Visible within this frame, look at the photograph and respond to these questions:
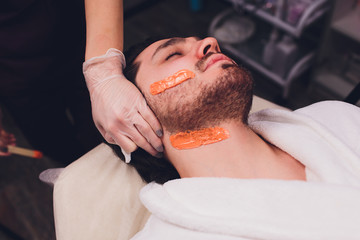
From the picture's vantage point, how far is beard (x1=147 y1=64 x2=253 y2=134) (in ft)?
3.43

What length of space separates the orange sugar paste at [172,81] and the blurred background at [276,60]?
1.25m

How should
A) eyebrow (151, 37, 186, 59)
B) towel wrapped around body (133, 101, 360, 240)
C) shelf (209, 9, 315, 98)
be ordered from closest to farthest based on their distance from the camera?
1. towel wrapped around body (133, 101, 360, 240)
2. eyebrow (151, 37, 186, 59)
3. shelf (209, 9, 315, 98)

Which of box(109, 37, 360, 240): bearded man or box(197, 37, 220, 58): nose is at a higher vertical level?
box(197, 37, 220, 58): nose

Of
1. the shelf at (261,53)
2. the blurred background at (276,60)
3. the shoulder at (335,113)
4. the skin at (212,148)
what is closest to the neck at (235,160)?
the skin at (212,148)

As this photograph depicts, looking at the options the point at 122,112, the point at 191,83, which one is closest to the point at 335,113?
the point at 191,83

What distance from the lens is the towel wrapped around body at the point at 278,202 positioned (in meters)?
0.90

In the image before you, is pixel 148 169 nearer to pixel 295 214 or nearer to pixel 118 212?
pixel 118 212

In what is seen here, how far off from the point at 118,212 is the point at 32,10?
0.95 m

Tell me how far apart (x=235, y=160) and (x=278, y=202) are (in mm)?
202

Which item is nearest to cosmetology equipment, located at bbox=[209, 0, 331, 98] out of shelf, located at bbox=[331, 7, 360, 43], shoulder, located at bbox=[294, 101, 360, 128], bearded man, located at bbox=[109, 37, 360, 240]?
shelf, located at bbox=[331, 7, 360, 43]

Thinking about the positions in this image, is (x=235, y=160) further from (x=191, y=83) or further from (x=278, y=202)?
(x=191, y=83)

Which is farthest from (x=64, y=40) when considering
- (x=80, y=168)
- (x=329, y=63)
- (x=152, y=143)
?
(x=329, y=63)

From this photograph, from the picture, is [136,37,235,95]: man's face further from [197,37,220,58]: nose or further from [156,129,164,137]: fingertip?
[156,129,164,137]: fingertip

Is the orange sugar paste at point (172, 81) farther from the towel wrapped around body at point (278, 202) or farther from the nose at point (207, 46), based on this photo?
the towel wrapped around body at point (278, 202)
